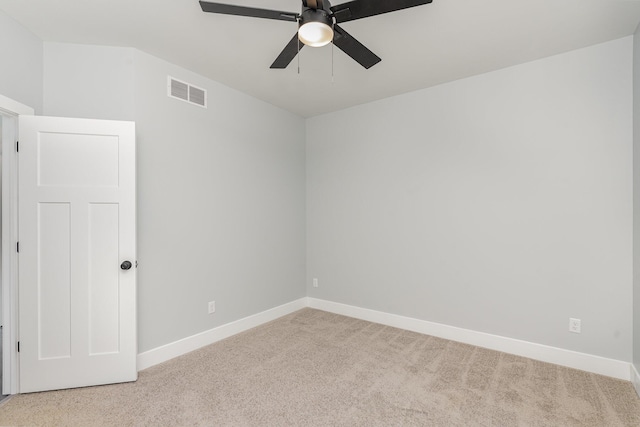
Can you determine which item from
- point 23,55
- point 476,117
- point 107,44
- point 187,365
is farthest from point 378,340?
point 23,55

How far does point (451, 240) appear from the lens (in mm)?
3398

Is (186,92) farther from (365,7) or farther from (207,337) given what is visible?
(207,337)

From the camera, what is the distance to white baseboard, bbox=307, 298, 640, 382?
8.56 ft

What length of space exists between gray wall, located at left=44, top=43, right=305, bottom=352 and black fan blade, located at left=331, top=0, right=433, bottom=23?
1.99 metres

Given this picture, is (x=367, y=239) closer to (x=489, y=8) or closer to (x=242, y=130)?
(x=242, y=130)

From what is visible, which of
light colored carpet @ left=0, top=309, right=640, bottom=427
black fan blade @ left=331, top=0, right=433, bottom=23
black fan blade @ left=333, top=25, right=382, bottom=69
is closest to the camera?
black fan blade @ left=331, top=0, right=433, bottom=23

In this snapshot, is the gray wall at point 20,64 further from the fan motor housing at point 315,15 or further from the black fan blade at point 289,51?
the fan motor housing at point 315,15

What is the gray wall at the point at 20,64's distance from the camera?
225 cm

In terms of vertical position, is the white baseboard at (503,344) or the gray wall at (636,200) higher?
the gray wall at (636,200)

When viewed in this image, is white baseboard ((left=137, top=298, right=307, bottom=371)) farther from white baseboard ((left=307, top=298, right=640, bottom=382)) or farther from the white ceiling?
the white ceiling

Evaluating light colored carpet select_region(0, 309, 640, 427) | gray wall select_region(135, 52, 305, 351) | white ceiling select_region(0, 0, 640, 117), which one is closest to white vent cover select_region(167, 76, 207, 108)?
gray wall select_region(135, 52, 305, 351)

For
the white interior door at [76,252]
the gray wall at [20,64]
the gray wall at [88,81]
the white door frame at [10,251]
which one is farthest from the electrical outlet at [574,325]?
the gray wall at [20,64]

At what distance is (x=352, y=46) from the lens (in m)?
1.92

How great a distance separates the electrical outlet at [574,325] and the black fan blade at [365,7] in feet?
9.51
